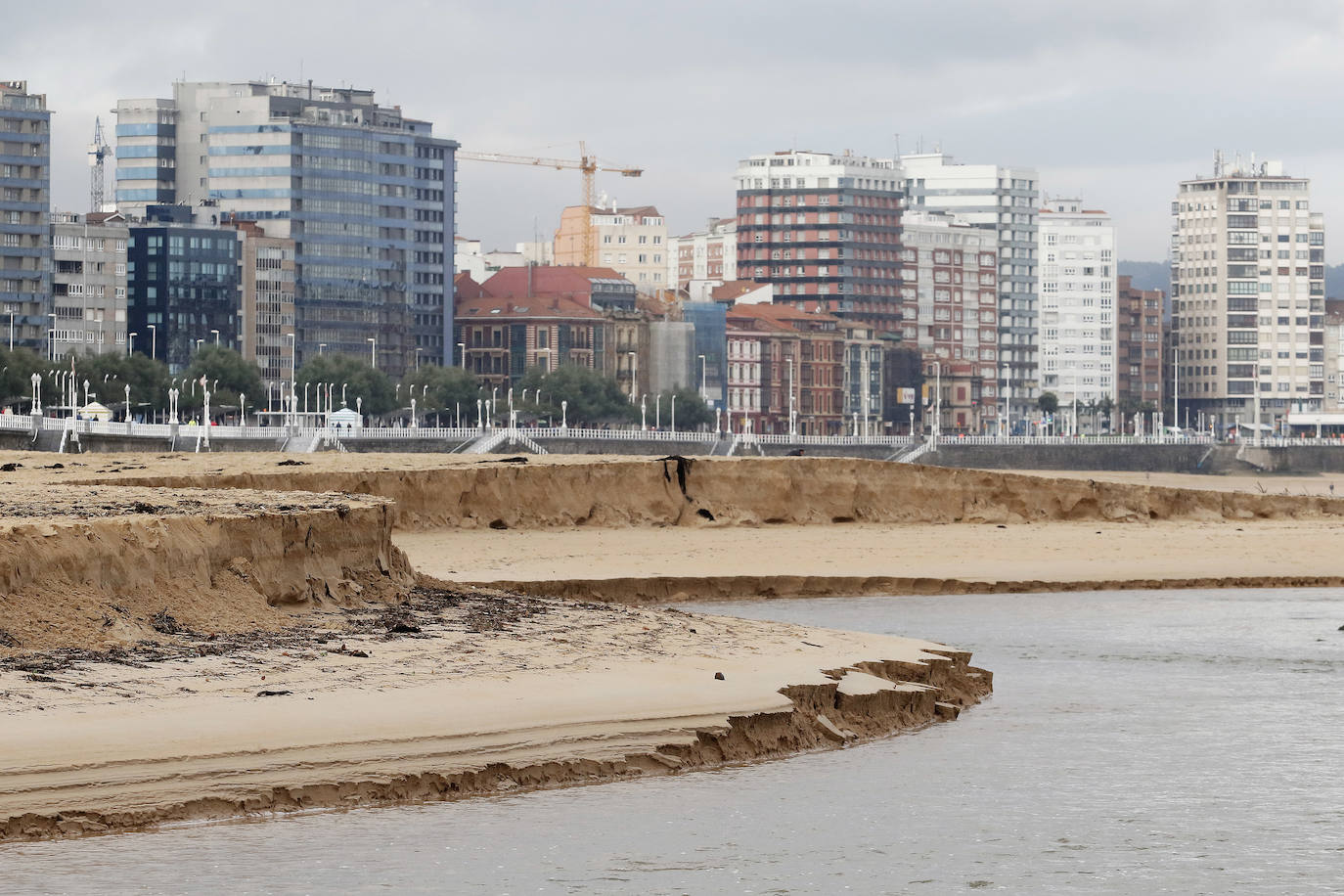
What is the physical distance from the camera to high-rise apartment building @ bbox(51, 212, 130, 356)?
194875 mm

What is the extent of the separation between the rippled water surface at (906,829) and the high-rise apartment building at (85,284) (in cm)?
18048

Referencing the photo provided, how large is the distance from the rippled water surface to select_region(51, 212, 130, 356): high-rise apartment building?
180 metres

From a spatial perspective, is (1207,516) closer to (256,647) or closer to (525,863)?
(256,647)

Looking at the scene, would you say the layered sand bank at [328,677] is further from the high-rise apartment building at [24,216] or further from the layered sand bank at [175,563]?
the high-rise apartment building at [24,216]

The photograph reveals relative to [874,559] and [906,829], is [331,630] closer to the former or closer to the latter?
[906,829]

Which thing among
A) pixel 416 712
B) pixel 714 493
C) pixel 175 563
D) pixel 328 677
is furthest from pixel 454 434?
pixel 416 712

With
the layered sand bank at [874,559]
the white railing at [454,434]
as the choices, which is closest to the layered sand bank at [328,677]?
the layered sand bank at [874,559]

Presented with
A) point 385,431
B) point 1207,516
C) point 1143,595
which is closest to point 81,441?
point 385,431

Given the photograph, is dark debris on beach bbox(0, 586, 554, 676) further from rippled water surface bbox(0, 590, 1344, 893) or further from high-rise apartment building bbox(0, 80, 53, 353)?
high-rise apartment building bbox(0, 80, 53, 353)

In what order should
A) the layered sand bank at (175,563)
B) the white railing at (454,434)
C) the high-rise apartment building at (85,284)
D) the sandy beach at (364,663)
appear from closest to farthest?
the sandy beach at (364,663), the layered sand bank at (175,563), the white railing at (454,434), the high-rise apartment building at (85,284)

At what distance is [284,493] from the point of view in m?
29.0

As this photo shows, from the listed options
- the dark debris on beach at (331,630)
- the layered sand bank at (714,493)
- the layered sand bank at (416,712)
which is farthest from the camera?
the layered sand bank at (714,493)

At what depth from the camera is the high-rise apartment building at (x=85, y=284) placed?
195 metres

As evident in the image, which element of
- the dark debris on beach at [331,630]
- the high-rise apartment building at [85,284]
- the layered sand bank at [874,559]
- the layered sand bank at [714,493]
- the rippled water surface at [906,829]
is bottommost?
the rippled water surface at [906,829]
